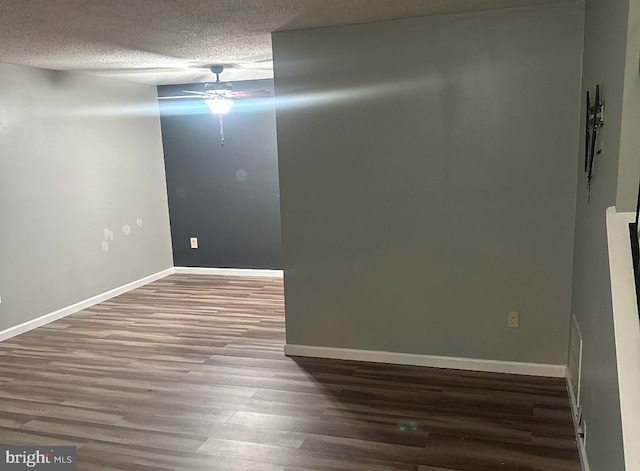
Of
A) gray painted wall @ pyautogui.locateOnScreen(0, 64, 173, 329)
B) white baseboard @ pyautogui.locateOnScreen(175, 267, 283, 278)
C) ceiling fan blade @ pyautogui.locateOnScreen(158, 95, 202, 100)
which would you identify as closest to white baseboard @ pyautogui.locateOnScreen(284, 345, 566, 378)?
white baseboard @ pyautogui.locateOnScreen(175, 267, 283, 278)

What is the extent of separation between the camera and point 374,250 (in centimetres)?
350

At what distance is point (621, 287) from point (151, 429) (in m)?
2.35

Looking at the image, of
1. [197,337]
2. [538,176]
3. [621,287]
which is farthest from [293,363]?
[621,287]

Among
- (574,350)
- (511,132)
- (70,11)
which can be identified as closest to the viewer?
(70,11)

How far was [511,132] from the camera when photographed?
3.11 meters

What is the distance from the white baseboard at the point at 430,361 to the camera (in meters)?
3.29

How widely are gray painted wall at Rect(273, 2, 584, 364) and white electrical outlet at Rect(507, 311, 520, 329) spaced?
0.10 feet

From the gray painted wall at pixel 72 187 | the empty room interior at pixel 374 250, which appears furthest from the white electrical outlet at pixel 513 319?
the gray painted wall at pixel 72 187

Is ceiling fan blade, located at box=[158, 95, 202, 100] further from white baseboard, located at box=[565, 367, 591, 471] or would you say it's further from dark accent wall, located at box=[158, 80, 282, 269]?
white baseboard, located at box=[565, 367, 591, 471]

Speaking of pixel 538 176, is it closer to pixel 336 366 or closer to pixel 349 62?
pixel 349 62

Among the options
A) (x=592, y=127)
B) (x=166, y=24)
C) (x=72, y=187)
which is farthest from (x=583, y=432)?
(x=72, y=187)

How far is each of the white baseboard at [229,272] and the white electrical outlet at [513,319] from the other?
123 inches

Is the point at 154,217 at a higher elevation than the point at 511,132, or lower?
lower

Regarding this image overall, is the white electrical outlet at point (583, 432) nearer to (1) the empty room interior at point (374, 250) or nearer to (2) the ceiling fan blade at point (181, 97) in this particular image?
(1) the empty room interior at point (374, 250)
